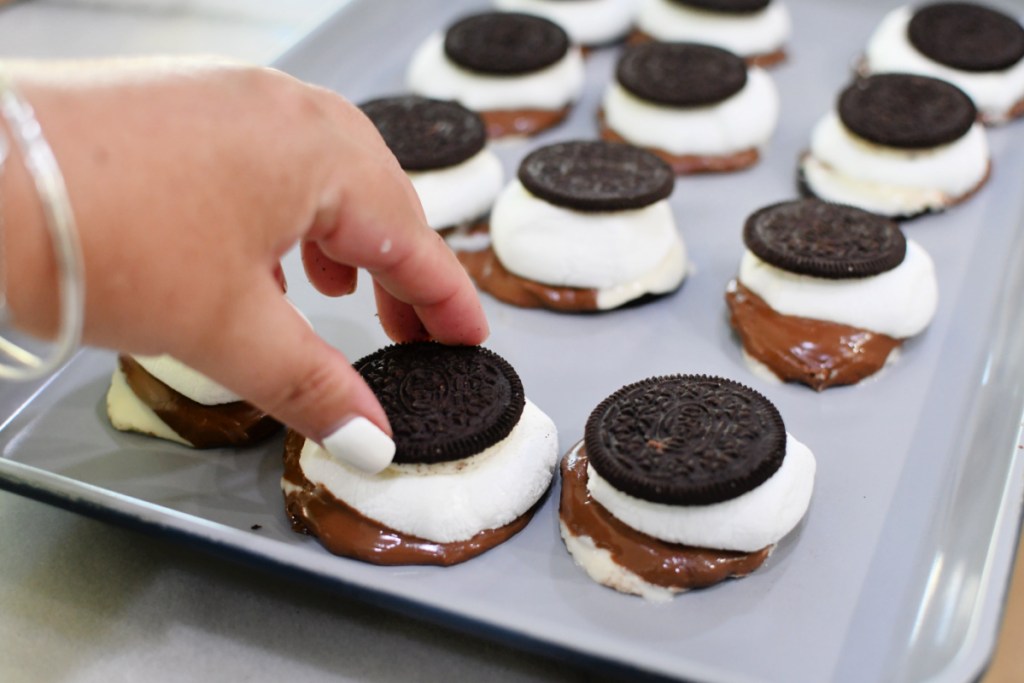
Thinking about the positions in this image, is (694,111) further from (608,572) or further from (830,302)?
(608,572)

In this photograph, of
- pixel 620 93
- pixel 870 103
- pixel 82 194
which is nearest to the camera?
pixel 82 194

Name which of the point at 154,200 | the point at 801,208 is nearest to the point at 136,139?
the point at 154,200

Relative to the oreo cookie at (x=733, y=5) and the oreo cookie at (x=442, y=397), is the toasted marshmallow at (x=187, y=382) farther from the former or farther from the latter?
the oreo cookie at (x=733, y=5)

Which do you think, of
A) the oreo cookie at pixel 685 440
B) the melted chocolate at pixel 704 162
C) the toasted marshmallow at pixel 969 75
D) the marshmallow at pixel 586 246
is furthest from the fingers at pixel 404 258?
the toasted marshmallow at pixel 969 75

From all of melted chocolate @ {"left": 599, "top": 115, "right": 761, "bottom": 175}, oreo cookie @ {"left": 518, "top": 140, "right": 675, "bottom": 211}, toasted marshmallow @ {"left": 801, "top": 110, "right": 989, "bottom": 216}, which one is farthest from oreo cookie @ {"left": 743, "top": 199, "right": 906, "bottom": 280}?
melted chocolate @ {"left": 599, "top": 115, "right": 761, "bottom": 175}

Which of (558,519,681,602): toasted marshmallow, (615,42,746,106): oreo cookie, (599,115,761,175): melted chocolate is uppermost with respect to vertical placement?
(615,42,746,106): oreo cookie

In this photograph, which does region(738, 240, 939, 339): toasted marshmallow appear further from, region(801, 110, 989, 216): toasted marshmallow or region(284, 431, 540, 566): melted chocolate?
region(284, 431, 540, 566): melted chocolate

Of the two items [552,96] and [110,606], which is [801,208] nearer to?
[552,96]
